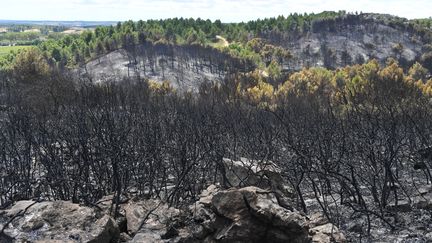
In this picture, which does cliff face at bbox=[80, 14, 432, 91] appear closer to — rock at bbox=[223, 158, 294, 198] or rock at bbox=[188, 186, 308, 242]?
rock at bbox=[223, 158, 294, 198]

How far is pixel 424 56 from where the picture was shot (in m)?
151

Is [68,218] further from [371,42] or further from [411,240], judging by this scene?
[371,42]

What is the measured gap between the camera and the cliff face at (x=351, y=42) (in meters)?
155

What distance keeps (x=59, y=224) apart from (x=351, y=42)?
564ft

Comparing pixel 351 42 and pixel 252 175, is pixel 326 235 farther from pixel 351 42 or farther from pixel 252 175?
pixel 351 42

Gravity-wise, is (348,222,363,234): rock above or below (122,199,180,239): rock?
below

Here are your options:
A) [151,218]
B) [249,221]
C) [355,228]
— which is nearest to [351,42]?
[355,228]

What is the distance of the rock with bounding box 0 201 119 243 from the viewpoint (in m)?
9.03

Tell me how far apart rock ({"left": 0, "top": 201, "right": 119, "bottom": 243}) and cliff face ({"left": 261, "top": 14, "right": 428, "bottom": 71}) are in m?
138

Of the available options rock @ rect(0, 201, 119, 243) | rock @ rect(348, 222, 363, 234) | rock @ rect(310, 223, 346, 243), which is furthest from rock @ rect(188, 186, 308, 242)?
rock @ rect(348, 222, 363, 234)

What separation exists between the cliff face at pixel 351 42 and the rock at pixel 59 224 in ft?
453

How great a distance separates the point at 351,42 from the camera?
170 metres

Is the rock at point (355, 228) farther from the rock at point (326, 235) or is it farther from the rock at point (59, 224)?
the rock at point (59, 224)

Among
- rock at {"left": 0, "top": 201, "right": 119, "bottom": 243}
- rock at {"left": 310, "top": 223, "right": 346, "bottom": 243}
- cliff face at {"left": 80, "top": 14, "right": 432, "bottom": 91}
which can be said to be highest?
rock at {"left": 0, "top": 201, "right": 119, "bottom": 243}
